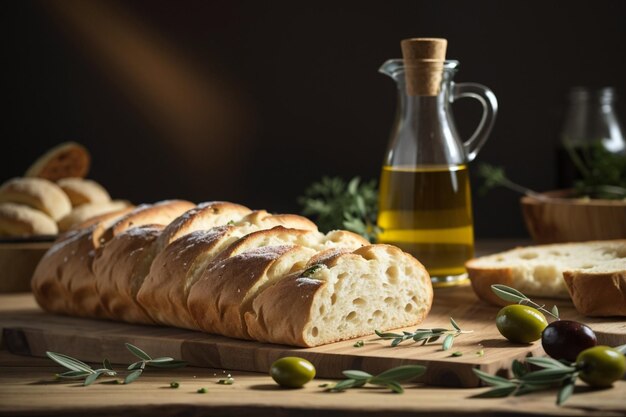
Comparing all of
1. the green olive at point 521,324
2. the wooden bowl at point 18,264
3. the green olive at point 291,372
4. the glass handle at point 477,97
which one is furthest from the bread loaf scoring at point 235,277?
the glass handle at point 477,97

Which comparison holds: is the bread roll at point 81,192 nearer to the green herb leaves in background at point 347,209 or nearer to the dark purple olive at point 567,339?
the green herb leaves in background at point 347,209

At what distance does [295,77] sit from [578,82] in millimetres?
1191

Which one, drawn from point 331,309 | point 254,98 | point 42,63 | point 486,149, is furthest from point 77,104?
point 331,309

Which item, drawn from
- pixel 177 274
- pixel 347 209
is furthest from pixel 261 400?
pixel 347 209

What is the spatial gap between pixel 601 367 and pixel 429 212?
3.22ft

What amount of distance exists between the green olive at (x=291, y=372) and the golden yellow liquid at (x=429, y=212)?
0.91 meters

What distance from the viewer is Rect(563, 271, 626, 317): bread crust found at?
2.15 meters

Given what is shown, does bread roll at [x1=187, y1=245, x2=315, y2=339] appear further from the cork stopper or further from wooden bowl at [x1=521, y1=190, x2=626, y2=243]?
wooden bowl at [x1=521, y1=190, x2=626, y2=243]

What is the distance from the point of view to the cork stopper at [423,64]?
2.59 meters

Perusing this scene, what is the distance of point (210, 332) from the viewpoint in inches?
83.7

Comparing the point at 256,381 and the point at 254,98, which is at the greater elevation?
the point at 254,98

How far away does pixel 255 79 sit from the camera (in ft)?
13.0

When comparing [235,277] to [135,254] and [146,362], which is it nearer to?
[146,362]

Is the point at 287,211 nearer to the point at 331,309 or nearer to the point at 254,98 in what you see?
the point at 254,98
